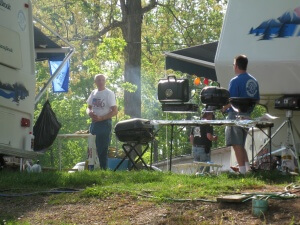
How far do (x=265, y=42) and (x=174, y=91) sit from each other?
1.51 metres

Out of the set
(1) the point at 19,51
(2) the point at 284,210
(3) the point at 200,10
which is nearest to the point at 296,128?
(1) the point at 19,51

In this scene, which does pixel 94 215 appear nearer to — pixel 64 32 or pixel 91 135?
pixel 91 135

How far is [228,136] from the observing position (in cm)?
1030

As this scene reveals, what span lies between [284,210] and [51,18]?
27.2 meters

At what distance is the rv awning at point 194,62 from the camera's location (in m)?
15.3

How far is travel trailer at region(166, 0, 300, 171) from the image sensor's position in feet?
35.8

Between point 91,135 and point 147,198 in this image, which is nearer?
point 147,198

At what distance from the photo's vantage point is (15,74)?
37.5ft

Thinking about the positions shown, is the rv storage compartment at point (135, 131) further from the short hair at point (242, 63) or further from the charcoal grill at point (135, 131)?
the short hair at point (242, 63)

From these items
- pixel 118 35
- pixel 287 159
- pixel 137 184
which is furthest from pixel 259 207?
pixel 118 35

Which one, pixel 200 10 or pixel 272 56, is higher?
pixel 200 10

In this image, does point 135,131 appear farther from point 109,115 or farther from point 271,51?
point 271,51

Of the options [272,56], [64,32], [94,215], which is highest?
[64,32]

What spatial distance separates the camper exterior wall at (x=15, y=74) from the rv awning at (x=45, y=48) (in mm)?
1619
